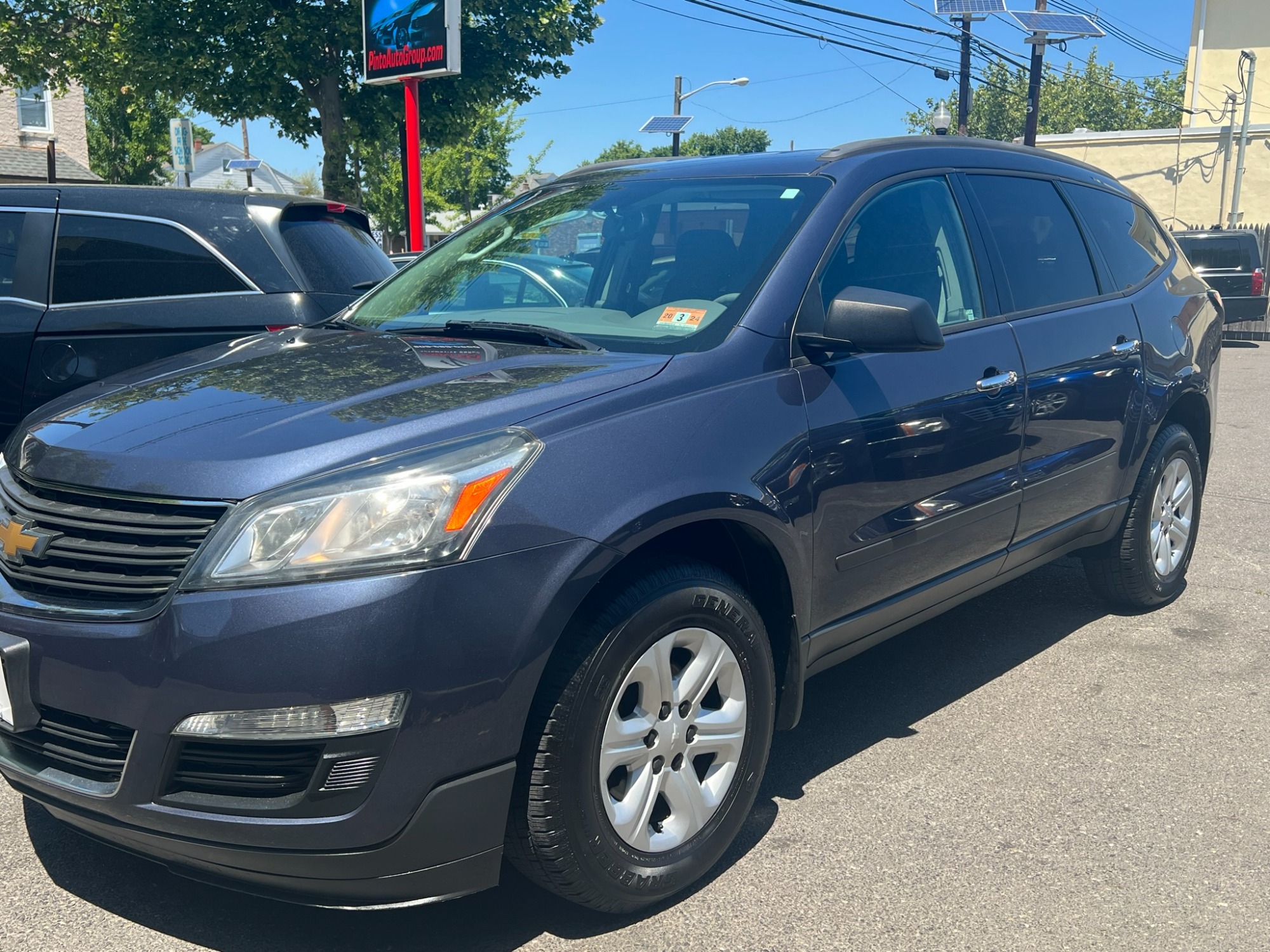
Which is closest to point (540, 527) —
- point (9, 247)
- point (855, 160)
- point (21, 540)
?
point (21, 540)

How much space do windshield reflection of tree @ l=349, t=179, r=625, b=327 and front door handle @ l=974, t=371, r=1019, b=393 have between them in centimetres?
134

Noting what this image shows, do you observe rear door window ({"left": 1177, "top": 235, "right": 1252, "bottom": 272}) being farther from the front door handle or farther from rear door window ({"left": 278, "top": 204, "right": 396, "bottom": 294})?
the front door handle

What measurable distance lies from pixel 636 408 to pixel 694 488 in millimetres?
226

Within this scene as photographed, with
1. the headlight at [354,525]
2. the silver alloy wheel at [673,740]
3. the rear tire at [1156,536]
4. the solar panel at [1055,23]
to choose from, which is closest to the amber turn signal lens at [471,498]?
the headlight at [354,525]

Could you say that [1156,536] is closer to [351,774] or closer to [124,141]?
[351,774]

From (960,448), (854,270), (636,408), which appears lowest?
(960,448)

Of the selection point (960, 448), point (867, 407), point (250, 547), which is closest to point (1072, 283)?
point (960, 448)

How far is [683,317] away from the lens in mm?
3195

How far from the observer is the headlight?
226cm

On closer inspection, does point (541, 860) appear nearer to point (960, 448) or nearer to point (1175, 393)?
point (960, 448)

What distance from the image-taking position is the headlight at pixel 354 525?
2.26m

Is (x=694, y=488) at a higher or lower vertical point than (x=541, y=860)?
higher

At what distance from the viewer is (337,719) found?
223 centimetres

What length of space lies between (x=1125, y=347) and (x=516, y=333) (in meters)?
2.51
